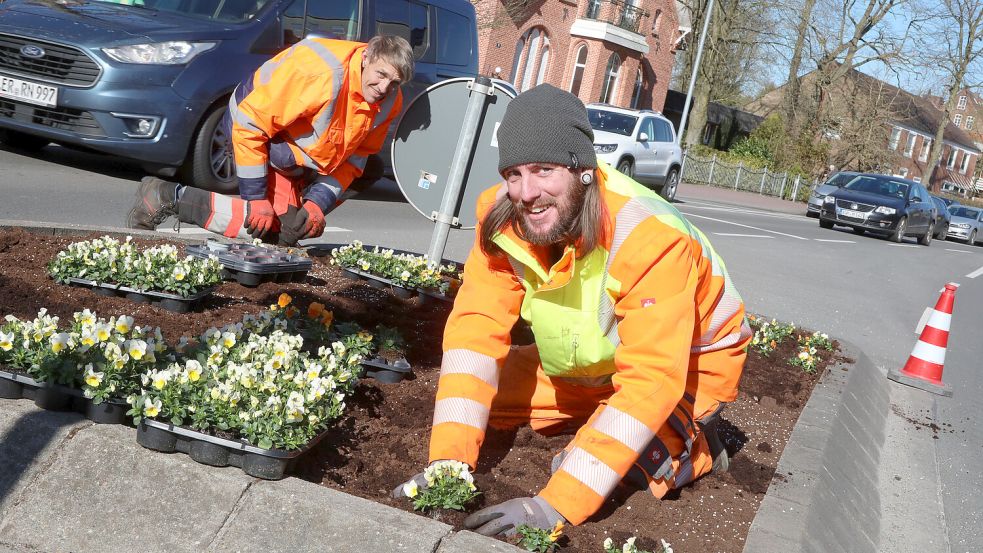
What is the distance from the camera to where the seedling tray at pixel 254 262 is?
5039 mm

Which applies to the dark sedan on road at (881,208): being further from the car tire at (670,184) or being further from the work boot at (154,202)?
the work boot at (154,202)

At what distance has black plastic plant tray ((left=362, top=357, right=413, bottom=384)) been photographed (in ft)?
13.1

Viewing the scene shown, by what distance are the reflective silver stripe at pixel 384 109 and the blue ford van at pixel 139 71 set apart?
12.9 ft

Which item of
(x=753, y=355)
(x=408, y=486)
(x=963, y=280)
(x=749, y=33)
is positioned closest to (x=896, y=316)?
(x=753, y=355)

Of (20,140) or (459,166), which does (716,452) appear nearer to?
(459,166)

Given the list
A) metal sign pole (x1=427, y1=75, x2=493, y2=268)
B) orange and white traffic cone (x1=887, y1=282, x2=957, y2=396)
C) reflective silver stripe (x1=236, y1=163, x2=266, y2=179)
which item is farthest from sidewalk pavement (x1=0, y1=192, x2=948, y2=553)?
orange and white traffic cone (x1=887, y1=282, x2=957, y2=396)

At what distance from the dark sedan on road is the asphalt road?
8.22 metres

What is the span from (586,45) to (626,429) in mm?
41624

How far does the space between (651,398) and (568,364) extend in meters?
0.60

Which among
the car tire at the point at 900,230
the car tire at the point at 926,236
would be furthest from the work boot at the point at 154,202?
the car tire at the point at 926,236

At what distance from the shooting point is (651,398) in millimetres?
2883

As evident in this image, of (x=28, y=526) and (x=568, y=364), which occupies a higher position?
(x=568, y=364)

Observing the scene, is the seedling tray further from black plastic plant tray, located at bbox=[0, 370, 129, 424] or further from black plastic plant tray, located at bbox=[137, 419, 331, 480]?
black plastic plant tray, located at bbox=[137, 419, 331, 480]

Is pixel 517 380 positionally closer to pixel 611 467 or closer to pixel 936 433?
pixel 611 467
